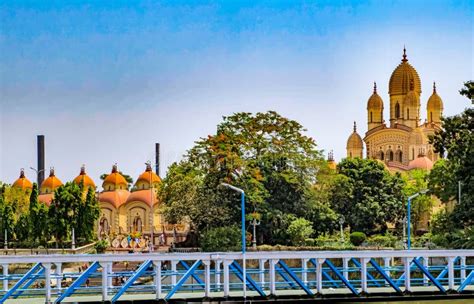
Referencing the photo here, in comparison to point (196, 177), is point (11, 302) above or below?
below

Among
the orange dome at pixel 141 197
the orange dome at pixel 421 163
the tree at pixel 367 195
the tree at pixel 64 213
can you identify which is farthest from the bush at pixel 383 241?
the orange dome at pixel 421 163

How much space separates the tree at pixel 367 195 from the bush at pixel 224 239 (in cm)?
1554

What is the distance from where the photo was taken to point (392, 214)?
301ft

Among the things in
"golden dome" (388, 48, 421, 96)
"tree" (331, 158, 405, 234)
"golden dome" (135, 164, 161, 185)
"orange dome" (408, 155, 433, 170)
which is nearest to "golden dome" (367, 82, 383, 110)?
"golden dome" (388, 48, 421, 96)

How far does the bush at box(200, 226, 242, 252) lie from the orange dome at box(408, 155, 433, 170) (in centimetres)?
4753

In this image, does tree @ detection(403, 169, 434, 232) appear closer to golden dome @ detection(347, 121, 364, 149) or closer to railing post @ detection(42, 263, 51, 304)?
golden dome @ detection(347, 121, 364, 149)

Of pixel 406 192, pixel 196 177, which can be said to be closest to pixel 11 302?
pixel 196 177

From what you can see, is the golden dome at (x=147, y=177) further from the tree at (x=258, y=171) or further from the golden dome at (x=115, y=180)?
the tree at (x=258, y=171)

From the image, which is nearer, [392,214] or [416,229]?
[392,214]

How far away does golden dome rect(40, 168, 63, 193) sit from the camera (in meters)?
120

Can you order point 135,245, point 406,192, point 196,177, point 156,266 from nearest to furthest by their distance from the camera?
point 156,266
point 196,177
point 135,245
point 406,192

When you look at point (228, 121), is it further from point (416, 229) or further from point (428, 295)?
point (428, 295)

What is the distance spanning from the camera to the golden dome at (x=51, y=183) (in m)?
120

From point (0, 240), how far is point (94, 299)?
58165 mm
